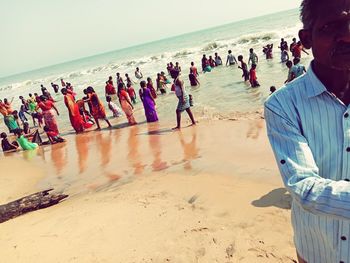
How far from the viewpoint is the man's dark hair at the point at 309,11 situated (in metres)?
1.26

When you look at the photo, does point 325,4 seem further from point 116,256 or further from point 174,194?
point 174,194

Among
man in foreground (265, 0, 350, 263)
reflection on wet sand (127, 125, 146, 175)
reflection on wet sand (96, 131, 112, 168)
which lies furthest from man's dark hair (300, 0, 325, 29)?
reflection on wet sand (96, 131, 112, 168)

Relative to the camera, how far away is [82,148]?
10438 millimetres

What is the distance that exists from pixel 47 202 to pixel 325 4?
19.1ft

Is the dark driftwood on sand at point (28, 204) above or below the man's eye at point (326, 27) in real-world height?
below

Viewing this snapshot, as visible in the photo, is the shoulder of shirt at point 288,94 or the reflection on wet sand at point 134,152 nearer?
the shoulder of shirt at point 288,94

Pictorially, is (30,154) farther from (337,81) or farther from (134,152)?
(337,81)

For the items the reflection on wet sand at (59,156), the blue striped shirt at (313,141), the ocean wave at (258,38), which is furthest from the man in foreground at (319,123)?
the ocean wave at (258,38)

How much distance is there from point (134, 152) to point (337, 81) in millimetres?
7459

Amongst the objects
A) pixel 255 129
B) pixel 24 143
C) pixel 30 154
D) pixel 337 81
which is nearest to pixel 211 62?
pixel 24 143

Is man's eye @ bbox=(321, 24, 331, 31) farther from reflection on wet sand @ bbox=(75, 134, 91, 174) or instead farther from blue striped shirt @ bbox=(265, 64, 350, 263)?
reflection on wet sand @ bbox=(75, 134, 91, 174)

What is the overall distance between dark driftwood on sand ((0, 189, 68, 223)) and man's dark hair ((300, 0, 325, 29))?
5.53 m

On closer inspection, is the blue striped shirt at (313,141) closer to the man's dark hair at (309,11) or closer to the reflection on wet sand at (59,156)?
the man's dark hair at (309,11)

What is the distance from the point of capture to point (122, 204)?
5.16m
